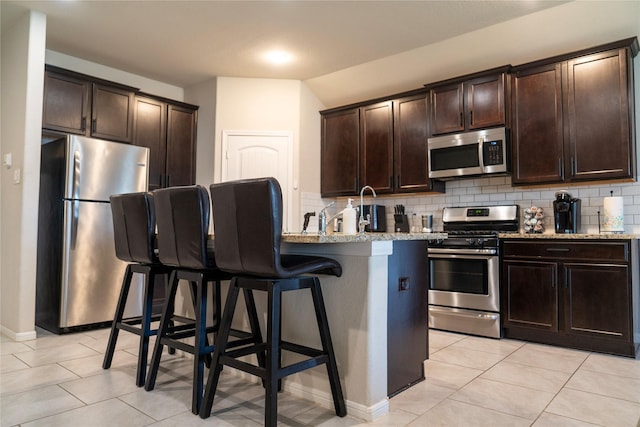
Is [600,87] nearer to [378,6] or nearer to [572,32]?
[572,32]

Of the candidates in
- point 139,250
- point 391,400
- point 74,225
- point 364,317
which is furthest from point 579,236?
point 74,225

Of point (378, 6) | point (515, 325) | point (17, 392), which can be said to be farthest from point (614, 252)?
point (17, 392)

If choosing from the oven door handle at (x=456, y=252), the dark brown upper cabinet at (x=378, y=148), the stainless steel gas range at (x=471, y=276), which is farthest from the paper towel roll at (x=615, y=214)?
the dark brown upper cabinet at (x=378, y=148)

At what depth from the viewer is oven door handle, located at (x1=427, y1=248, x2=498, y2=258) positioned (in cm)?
359

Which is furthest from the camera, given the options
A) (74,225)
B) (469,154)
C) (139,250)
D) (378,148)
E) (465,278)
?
(378,148)

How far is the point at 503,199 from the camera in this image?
162 inches

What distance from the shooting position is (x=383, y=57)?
14.4 ft

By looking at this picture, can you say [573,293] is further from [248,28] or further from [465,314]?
[248,28]

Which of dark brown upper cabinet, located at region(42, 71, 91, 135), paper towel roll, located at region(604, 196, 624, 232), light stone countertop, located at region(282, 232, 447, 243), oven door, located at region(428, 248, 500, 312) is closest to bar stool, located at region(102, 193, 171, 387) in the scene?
light stone countertop, located at region(282, 232, 447, 243)

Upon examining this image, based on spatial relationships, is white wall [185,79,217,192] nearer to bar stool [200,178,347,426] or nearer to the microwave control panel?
the microwave control panel

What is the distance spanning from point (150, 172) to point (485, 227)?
3.55 meters

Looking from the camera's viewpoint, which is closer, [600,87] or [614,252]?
[614,252]

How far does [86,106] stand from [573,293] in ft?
15.0

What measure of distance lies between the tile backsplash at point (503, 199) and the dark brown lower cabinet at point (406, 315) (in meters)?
1.99
